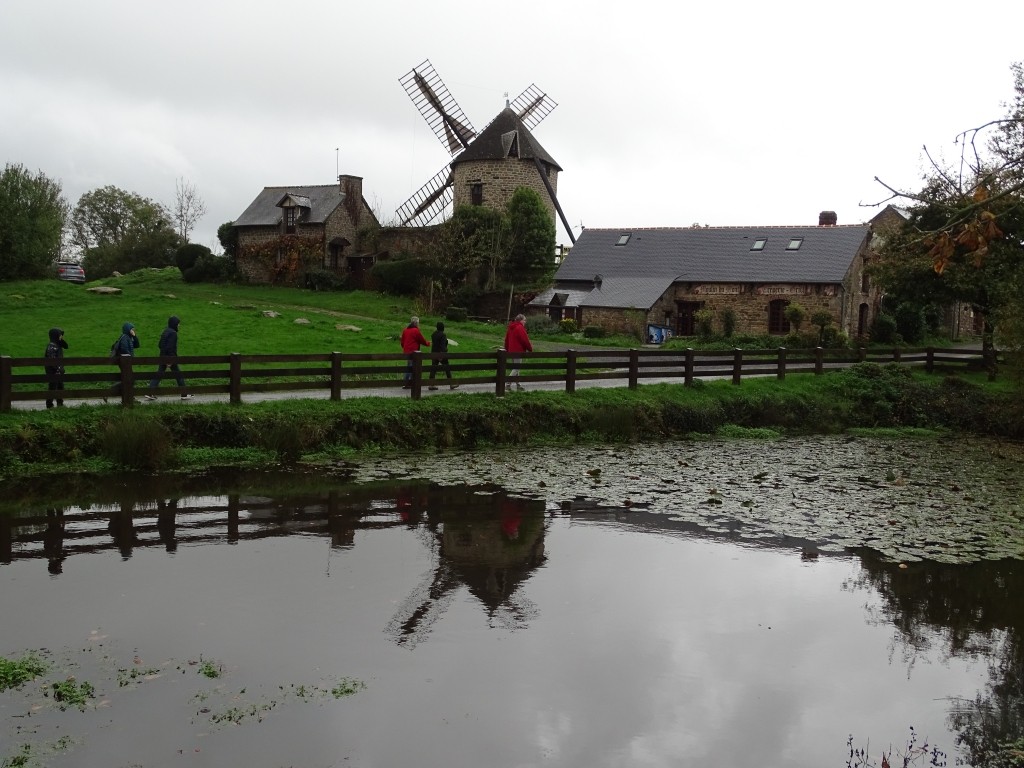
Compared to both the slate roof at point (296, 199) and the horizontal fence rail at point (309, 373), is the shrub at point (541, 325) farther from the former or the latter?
the slate roof at point (296, 199)

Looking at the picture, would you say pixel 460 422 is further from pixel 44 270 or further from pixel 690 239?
pixel 44 270

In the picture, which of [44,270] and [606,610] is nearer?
[606,610]

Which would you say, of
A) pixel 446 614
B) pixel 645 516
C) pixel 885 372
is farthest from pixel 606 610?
pixel 885 372

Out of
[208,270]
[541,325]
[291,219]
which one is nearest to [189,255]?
[208,270]

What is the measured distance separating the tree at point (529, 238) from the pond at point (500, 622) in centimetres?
3299

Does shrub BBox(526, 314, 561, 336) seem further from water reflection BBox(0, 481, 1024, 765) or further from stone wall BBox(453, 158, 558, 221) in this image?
water reflection BBox(0, 481, 1024, 765)

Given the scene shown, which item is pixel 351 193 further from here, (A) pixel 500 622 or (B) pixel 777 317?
(A) pixel 500 622

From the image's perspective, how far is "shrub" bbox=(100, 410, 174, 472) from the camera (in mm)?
13141

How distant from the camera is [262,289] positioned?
47.1 m

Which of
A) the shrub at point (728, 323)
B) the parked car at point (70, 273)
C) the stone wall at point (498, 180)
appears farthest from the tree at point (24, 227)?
the shrub at point (728, 323)

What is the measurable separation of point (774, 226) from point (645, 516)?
3364 centimetres

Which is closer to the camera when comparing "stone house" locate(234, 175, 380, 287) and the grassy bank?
the grassy bank

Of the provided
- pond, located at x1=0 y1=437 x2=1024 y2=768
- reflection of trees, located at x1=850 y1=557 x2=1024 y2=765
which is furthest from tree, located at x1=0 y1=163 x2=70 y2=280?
reflection of trees, located at x1=850 y1=557 x2=1024 y2=765

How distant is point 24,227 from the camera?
1647 inches
